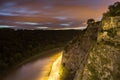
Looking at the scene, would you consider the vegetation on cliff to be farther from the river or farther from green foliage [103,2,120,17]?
the river

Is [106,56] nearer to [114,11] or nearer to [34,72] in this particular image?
[114,11]

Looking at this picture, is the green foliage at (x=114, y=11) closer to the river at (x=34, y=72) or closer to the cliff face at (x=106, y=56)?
the cliff face at (x=106, y=56)

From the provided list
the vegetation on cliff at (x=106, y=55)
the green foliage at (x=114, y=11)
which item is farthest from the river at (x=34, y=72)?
the vegetation on cliff at (x=106, y=55)

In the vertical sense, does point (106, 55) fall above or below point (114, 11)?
below

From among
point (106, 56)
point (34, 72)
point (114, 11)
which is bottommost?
point (34, 72)

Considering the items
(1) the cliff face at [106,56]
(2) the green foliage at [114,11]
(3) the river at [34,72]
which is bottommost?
(3) the river at [34,72]

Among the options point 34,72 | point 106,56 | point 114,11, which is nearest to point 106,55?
point 106,56

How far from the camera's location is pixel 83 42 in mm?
39375

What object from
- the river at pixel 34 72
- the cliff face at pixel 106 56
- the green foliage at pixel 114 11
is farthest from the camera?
the river at pixel 34 72

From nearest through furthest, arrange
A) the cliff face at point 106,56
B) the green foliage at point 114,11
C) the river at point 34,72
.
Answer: the cliff face at point 106,56
the green foliage at point 114,11
the river at point 34,72

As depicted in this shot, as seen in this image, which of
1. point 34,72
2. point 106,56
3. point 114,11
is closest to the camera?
point 106,56

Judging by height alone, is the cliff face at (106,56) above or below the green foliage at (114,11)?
below

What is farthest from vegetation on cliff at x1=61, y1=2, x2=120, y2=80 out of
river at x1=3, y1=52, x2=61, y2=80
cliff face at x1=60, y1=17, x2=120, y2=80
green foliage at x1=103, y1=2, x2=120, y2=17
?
river at x1=3, y1=52, x2=61, y2=80

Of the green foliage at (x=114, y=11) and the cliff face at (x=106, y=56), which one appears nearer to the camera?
the cliff face at (x=106, y=56)
